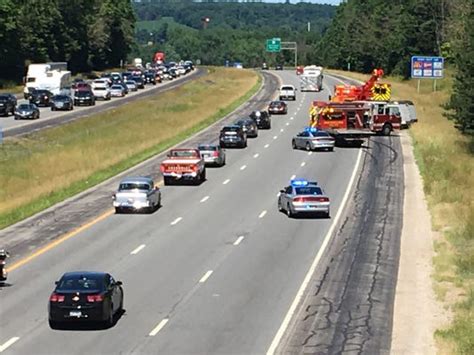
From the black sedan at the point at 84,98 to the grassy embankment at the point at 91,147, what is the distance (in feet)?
15.4

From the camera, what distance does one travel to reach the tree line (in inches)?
5664

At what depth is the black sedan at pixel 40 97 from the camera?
115438mm

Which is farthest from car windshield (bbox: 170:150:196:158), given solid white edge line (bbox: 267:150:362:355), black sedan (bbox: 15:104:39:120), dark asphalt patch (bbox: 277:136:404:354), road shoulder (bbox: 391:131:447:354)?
black sedan (bbox: 15:104:39:120)

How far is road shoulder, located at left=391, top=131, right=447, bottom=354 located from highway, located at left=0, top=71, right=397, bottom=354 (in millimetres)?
3350

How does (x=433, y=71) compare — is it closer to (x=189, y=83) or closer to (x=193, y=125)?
(x=193, y=125)

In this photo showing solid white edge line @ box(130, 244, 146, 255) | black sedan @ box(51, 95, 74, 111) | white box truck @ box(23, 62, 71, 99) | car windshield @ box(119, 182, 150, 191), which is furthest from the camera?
white box truck @ box(23, 62, 71, 99)

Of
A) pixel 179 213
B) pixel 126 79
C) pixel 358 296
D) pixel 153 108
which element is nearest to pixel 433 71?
pixel 153 108

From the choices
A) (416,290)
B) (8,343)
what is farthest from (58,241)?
(8,343)

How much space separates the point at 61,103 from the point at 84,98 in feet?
24.8

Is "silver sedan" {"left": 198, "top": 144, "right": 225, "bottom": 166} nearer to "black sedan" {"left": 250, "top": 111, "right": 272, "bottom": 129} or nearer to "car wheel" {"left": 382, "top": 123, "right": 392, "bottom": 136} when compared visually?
"car wheel" {"left": 382, "top": 123, "right": 392, "bottom": 136}

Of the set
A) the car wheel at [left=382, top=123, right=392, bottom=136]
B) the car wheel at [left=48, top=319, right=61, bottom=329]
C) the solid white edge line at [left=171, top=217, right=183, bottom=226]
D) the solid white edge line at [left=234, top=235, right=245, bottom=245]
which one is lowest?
the car wheel at [left=382, top=123, right=392, bottom=136]

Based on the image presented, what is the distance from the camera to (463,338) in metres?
28.4

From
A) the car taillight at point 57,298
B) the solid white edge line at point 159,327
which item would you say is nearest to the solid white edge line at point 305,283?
the solid white edge line at point 159,327

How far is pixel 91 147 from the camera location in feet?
259
